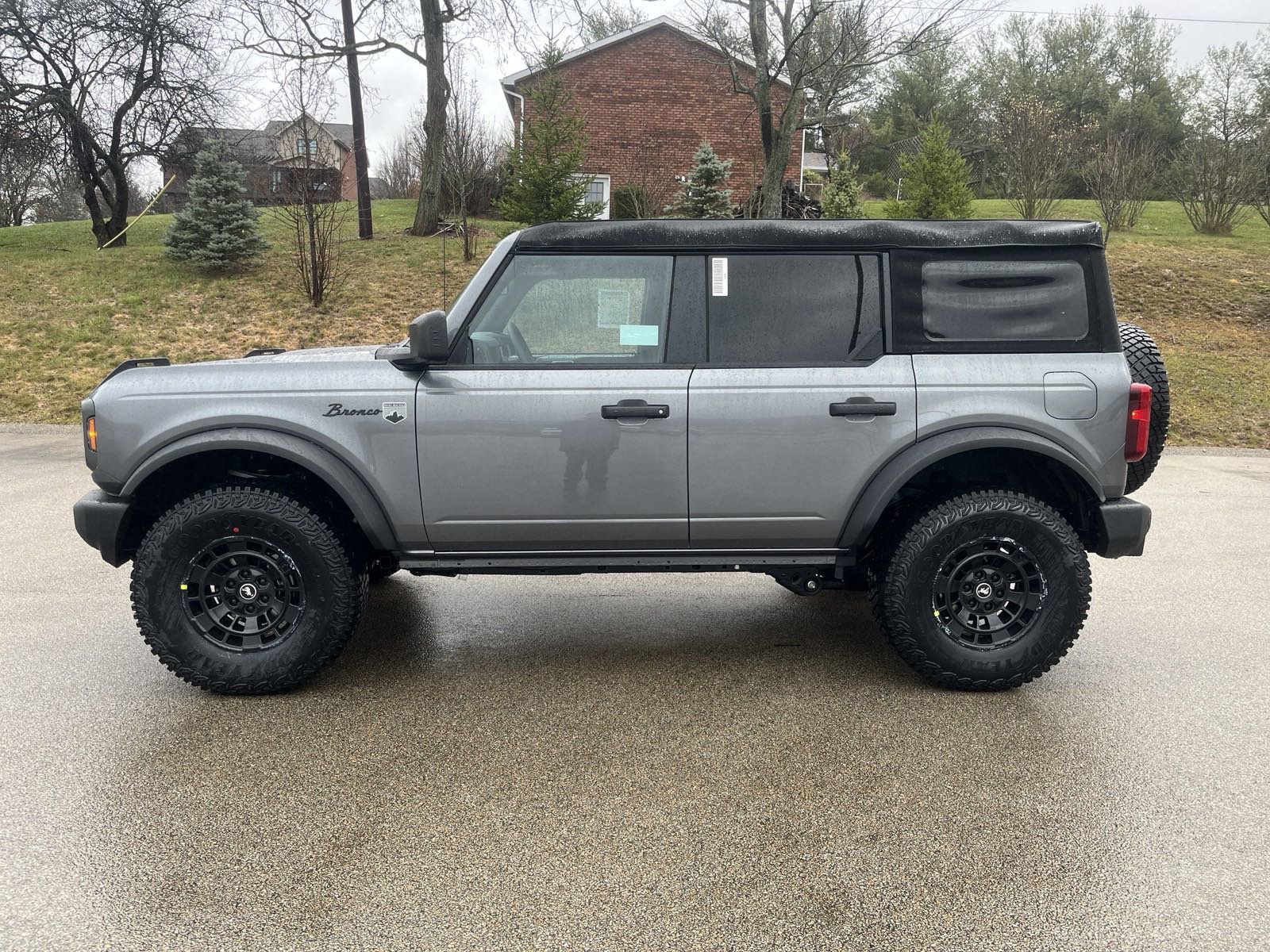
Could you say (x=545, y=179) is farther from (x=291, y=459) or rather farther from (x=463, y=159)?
(x=291, y=459)

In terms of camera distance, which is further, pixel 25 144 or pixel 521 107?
pixel 521 107

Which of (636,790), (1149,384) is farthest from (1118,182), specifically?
(636,790)

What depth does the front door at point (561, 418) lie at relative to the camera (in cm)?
393

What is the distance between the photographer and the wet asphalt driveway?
255cm

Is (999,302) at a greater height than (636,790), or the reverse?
(999,302)

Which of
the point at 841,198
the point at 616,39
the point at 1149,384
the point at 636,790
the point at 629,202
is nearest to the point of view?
the point at 636,790

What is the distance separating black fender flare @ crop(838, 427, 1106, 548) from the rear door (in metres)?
0.05

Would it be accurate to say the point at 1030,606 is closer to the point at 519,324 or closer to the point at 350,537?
the point at 519,324

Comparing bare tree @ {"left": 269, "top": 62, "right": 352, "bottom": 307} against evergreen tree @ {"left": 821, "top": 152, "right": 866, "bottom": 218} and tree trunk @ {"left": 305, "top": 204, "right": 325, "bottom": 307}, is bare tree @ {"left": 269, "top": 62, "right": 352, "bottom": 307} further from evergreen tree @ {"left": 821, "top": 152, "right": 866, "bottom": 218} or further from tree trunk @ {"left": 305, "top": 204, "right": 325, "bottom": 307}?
evergreen tree @ {"left": 821, "top": 152, "right": 866, "bottom": 218}

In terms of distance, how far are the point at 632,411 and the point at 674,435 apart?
7.6 inches

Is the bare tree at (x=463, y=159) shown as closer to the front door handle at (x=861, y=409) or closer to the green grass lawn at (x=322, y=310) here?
the green grass lawn at (x=322, y=310)

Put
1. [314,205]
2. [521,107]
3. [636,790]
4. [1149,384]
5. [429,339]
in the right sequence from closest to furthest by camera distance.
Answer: [636,790], [429,339], [1149,384], [314,205], [521,107]

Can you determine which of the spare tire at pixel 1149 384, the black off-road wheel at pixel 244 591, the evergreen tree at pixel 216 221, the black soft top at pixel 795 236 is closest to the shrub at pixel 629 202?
the evergreen tree at pixel 216 221

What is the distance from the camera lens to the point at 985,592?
13.3 feet
